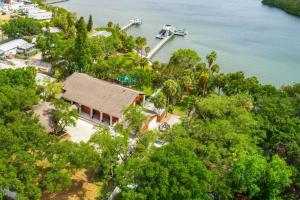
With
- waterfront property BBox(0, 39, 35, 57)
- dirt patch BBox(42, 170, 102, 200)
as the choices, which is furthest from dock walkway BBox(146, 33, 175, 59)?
dirt patch BBox(42, 170, 102, 200)

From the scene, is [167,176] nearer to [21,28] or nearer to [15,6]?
[21,28]

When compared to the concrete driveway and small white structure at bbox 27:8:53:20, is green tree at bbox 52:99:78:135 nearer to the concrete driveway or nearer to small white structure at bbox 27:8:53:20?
the concrete driveway

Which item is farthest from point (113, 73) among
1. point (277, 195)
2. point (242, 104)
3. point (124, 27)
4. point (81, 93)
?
point (124, 27)

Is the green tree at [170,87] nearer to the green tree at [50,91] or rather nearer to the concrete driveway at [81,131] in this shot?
the concrete driveway at [81,131]

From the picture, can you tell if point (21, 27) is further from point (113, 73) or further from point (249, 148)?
point (249, 148)

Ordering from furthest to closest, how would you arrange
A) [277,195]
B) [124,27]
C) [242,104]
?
1. [124,27]
2. [242,104]
3. [277,195]

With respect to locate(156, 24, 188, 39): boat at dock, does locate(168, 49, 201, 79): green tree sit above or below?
above

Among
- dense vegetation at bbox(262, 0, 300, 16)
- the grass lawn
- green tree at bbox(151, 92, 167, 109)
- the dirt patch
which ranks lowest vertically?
the dirt patch
